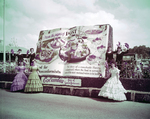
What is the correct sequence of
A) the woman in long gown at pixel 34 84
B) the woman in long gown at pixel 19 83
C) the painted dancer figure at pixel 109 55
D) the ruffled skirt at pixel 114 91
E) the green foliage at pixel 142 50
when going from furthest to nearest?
the woman in long gown at pixel 19 83, the woman in long gown at pixel 34 84, the painted dancer figure at pixel 109 55, the green foliage at pixel 142 50, the ruffled skirt at pixel 114 91

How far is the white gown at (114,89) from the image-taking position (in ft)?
16.5

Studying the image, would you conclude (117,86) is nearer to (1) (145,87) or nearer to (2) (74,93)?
(1) (145,87)

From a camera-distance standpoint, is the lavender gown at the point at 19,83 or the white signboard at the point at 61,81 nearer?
the white signboard at the point at 61,81

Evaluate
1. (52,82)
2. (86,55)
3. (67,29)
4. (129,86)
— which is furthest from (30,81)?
(129,86)

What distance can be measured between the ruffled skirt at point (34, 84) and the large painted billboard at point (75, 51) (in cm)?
71

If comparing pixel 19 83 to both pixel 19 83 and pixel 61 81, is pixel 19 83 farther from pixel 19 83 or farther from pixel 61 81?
pixel 61 81

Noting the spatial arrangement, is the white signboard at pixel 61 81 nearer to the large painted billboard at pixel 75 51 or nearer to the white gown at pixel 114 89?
the large painted billboard at pixel 75 51

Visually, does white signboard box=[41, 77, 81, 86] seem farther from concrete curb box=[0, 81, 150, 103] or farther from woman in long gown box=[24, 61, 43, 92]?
woman in long gown box=[24, 61, 43, 92]

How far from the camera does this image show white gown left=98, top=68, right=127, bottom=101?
16.5ft

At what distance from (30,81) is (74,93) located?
2.06 m

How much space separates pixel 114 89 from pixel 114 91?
0.07 metres

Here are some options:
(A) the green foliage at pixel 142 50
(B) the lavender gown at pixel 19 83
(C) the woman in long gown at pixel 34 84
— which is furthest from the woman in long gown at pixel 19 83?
(A) the green foliage at pixel 142 50

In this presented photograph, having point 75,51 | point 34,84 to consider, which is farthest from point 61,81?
point 75,51

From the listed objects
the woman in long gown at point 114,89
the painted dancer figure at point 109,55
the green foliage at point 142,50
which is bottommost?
the woman in long gown at point 114,89
